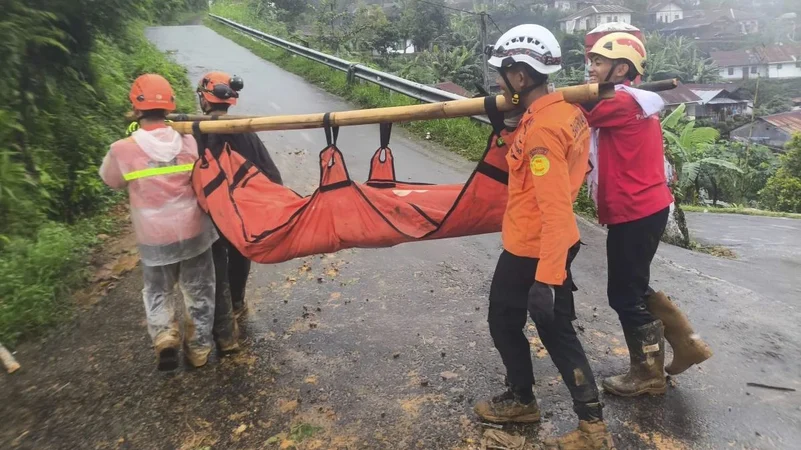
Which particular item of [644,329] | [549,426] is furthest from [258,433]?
[644,329]

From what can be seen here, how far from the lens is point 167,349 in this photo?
12.3ft

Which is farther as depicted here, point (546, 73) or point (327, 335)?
point (327, 335)

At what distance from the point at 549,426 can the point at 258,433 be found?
1.64 metres

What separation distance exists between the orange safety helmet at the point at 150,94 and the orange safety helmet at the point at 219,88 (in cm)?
38

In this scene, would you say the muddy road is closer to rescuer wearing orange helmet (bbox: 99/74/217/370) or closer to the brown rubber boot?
the brown rubber boot

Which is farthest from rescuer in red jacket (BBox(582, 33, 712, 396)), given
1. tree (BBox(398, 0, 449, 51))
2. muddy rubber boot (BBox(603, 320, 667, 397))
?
tree (BBox(398, 0, 449, 51))

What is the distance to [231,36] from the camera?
23672 mm

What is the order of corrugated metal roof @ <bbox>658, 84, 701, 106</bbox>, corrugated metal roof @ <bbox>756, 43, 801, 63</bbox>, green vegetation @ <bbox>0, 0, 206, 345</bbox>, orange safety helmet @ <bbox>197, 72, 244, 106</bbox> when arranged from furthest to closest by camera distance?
1. corrugated metal roof @ <bbox>756, 43, 801, 63</bbox>
2. corrugated metal roof @ <bbox>658, 84, 701, 106</bbox>
3. green vegetation @ <bbox>0, 0, 206, 345</bbox>
4. orange safety helmet @ <bbox>197, 72, 244, 106</bbox>

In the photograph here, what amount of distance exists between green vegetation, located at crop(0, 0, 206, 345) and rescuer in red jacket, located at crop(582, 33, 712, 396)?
3.89 metres

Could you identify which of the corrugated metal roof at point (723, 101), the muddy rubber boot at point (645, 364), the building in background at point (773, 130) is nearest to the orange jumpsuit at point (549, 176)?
the muddy rubber boot at point (645, 364)

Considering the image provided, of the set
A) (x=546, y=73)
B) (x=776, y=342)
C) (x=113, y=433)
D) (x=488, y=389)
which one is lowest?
(x=113, y=433)

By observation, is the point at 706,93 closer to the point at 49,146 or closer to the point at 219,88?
the point at 49,146

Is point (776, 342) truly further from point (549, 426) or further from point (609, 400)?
point (549, 426)

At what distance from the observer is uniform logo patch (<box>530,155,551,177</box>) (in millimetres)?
2598
